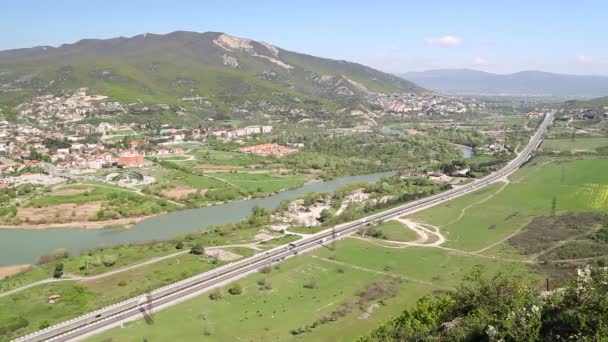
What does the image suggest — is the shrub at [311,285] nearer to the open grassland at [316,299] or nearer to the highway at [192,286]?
the open grassland at [316,299]

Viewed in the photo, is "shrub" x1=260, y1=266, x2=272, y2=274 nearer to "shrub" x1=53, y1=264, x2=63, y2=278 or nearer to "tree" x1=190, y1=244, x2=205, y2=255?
"tree" x1=190, y1=244, x2=205, y2=255

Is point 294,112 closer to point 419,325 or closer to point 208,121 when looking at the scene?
point 208,121

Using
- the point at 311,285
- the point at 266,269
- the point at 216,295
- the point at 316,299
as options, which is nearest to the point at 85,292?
the point at 216,295

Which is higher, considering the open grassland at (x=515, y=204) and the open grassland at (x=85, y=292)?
the open grassland at (x=515, y=204)

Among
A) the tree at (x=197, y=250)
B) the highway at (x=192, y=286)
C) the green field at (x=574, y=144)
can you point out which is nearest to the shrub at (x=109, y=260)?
the tree at (x=197, y=250)

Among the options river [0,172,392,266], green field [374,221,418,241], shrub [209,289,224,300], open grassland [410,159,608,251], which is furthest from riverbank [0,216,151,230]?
open grassland [410,159,608,251]

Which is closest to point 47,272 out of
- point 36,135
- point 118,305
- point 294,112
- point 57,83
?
point 118,305
